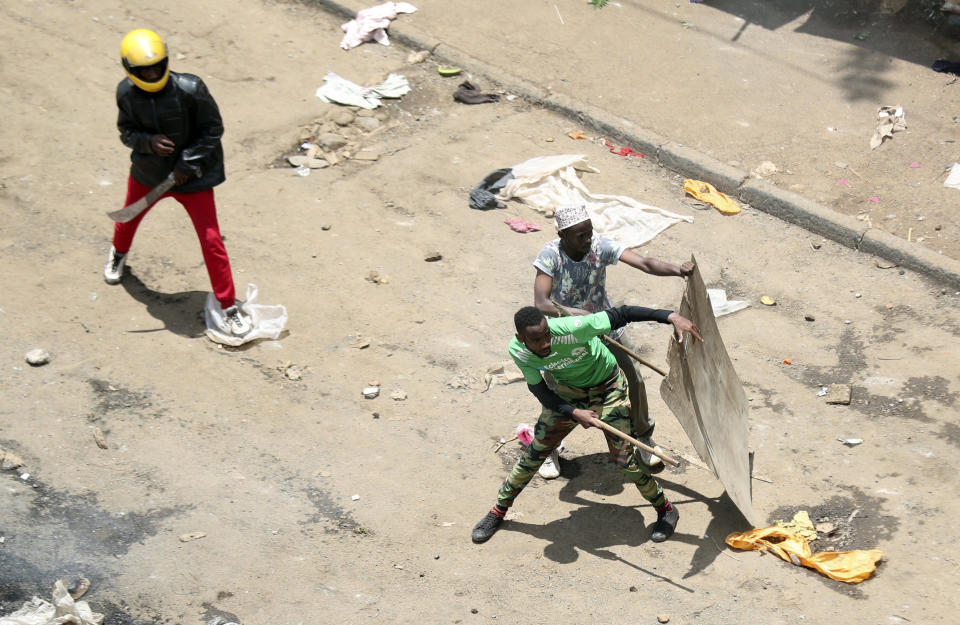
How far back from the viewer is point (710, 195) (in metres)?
7.81

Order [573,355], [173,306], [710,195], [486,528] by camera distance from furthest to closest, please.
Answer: [710,195]
[173,306]
[486,528]
[573,355]

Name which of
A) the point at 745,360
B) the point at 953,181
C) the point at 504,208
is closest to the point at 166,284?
the point at 504,208

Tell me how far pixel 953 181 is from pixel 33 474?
7059mm

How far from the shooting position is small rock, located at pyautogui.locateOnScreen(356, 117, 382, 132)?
338 inches

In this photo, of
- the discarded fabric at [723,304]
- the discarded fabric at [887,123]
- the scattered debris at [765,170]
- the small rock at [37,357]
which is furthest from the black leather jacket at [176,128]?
the discarded fabric at [887,123]

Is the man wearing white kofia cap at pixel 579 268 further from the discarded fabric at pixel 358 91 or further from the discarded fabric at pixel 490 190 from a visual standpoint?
the discarded fabric at pixel 358 91

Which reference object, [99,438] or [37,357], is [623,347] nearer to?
[99,438]

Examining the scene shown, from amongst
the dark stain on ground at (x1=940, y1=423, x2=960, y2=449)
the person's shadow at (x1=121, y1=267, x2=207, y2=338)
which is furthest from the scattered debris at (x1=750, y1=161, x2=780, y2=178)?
the person's shadow at (x1=121, y1=267, x2=207, y2=338)

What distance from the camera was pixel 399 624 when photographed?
4254 millimetres

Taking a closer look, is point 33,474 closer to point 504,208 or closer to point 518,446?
point 518,446

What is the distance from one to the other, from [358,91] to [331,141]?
0.90 meters

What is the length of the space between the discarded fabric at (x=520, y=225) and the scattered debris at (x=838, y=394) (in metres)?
2.68

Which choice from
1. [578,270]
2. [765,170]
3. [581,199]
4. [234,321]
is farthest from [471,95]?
[578,270]

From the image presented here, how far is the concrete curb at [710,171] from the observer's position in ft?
22.7
